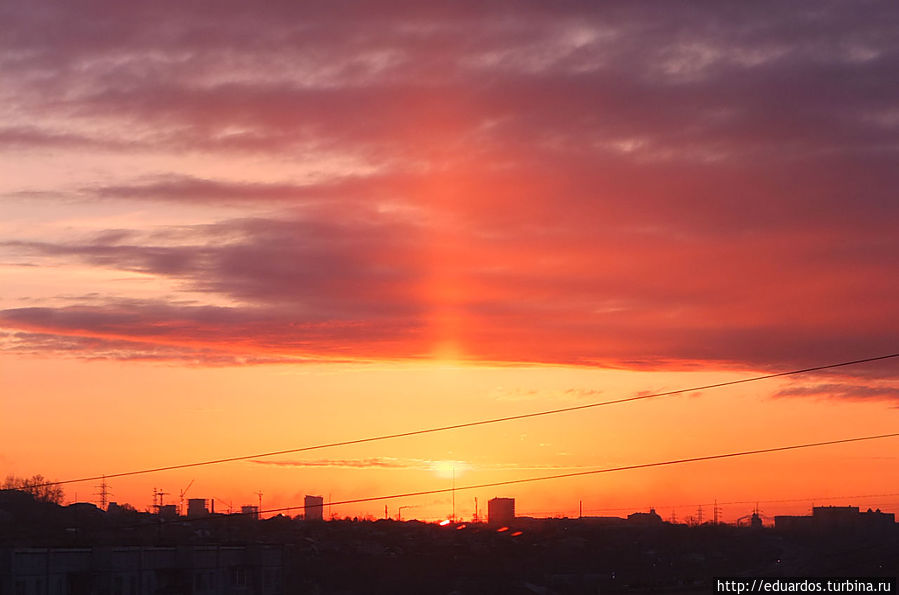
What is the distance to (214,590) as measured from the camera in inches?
6112

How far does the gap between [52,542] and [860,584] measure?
123m

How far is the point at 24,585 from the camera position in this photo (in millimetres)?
133500

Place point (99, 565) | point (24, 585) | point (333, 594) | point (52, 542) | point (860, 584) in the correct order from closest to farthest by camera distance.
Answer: point (860, 584), point (24, 585), point (99, 565), point (52, 542), point (333, 594)

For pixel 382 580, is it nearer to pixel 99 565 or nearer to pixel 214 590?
pixel 214 590

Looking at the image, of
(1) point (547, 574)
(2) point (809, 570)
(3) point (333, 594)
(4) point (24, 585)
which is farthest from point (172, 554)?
(2) point (809, 570)

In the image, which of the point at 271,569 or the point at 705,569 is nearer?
the point at 271,569

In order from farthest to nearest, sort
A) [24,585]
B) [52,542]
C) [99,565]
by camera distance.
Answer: [52,542], [99,565], [24,585]

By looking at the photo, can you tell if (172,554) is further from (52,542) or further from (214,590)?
(52,542)

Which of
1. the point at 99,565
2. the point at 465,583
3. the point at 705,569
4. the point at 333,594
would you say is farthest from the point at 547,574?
the point at 99,565

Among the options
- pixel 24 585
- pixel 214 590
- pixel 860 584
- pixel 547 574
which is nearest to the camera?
pixel 860 584

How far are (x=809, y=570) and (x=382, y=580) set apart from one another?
7906 cm

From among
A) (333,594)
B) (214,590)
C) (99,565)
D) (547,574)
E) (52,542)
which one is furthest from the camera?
Result: (547,574)

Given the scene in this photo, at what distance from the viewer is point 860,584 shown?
97875 millimetres

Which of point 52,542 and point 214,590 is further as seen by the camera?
point 52,542
